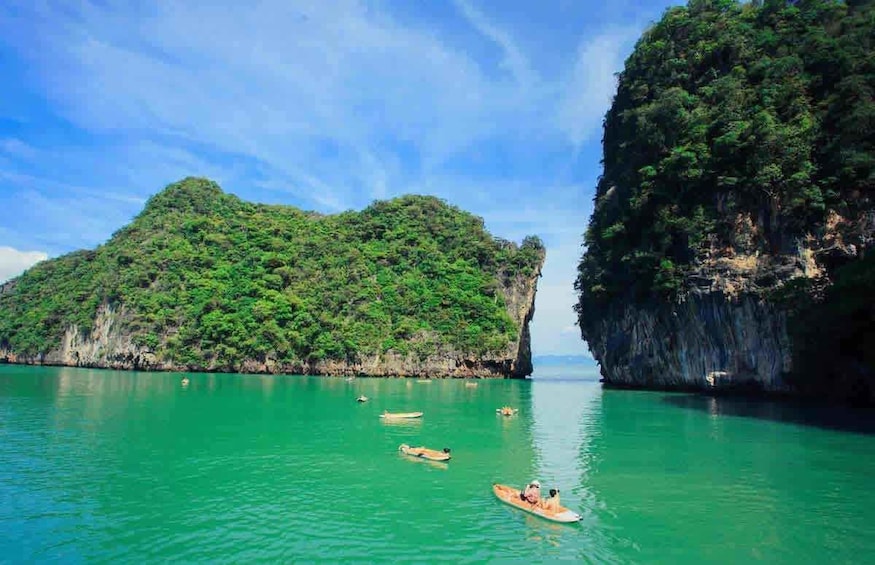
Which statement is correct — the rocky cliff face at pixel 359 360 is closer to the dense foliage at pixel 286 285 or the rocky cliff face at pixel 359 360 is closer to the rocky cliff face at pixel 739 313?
the dense foliage at pixel 286 285

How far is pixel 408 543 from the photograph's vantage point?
36.4 ft

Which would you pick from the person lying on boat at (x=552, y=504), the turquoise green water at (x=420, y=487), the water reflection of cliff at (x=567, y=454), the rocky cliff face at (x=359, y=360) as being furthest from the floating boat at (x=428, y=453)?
the rocky cliff face at (x=359, y=360)

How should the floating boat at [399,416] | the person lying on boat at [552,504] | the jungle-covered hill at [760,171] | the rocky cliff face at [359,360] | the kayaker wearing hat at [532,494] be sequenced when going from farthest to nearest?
the rocky cliff face at [359,360] → the jungle-covered hill at [760,171] → the floating boat at [399,416] → the kayaker wearing hat at [532,494] → the person lying on boat at [552,504]

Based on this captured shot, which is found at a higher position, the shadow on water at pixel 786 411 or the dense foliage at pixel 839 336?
the dense foliage at pixel 839 336

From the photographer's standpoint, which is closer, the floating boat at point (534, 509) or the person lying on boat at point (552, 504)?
the floating boat at point (534, 509)

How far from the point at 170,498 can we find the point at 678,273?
40368 mm

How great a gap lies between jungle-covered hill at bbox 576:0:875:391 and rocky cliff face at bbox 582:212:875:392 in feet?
0.49

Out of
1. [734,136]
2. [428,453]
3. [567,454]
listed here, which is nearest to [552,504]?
[428,453]

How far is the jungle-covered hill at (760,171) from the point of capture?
3397cm

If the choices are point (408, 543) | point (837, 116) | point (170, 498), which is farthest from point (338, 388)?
point (837, 116)

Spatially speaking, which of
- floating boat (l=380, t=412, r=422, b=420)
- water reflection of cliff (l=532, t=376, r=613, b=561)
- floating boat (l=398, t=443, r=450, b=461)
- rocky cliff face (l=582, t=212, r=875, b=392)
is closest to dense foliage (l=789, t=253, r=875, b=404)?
rocky cliff face (l=582, t=212, r=875, b=392)

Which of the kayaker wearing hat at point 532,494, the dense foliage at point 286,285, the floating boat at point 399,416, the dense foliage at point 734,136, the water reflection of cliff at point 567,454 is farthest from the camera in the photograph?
the dense foliage at point 286,285

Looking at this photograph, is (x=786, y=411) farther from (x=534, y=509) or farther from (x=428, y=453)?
(x=534, y=509)

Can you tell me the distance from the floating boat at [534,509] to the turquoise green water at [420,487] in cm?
25
